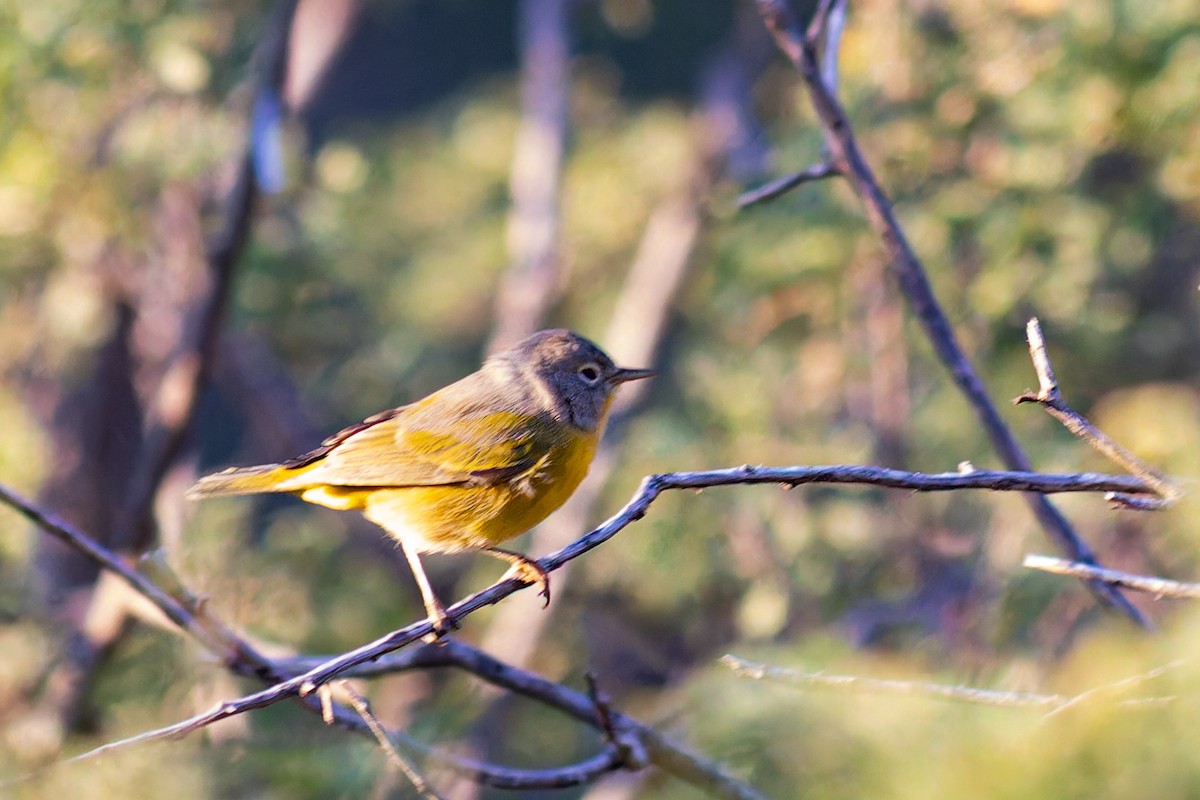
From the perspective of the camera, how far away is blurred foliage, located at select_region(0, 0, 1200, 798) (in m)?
3.56

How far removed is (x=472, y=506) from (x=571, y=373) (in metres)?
0.60

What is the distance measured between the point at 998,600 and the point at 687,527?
112 centimetres

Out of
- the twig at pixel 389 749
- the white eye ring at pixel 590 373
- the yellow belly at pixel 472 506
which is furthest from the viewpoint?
the white eye ring at pixel 590 373

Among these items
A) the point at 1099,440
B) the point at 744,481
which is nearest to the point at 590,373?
the point at 744,481

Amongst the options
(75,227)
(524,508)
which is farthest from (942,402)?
(75,227)

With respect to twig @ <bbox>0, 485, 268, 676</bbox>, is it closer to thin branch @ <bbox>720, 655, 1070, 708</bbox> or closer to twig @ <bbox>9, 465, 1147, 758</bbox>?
twig @ <bbox>9, 465, 1147, 758</bbox>

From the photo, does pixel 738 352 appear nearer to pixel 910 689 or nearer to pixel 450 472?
pixel 450 472

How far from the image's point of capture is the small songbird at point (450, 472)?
2900 mm

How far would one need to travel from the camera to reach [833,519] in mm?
4234

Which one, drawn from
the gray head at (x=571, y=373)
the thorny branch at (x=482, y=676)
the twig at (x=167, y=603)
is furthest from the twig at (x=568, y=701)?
the gray head at (x=571, y=373)

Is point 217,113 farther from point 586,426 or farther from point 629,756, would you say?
point 629,756

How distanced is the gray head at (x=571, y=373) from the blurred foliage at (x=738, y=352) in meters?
0.82

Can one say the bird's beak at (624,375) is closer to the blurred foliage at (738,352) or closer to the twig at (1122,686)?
the blurred foliage at (738,352)

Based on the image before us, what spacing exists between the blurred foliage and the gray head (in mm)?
817
